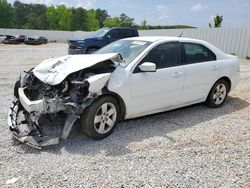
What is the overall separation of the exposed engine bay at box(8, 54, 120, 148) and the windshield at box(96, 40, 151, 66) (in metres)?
0.29

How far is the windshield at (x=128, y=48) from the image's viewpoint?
4.86 metres

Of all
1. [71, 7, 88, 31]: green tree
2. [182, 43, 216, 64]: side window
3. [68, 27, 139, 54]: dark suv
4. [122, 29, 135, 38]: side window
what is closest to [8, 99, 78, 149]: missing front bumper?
[182, 43, 216, 64]: side window

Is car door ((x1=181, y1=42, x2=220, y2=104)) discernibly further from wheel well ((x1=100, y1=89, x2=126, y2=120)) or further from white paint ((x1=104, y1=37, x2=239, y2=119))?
wheel well ((x1=100, y1=89, x2=126, y2=120))

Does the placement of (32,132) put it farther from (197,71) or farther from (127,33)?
(127,33)

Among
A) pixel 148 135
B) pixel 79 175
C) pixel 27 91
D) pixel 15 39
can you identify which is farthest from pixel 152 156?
pixel 15 39

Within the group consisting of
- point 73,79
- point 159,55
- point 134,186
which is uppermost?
point 159,55

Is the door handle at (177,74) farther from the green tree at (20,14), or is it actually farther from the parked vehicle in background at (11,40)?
the green tree at (20,14)

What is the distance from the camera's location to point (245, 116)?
18.8 feet

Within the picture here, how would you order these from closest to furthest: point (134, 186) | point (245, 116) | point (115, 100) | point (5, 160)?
point (134, 186) → point (5, 160) → point (115, 100) → point (245, 116)

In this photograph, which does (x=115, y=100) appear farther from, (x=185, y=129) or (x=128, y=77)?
(x=185, y=129)

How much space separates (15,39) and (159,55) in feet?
115

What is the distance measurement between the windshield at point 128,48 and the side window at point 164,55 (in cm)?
19

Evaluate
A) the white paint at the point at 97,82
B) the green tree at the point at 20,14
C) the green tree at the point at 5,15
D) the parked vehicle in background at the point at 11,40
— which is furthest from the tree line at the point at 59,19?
the white paint at the point at 97,82

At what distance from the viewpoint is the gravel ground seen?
3.27 meters
